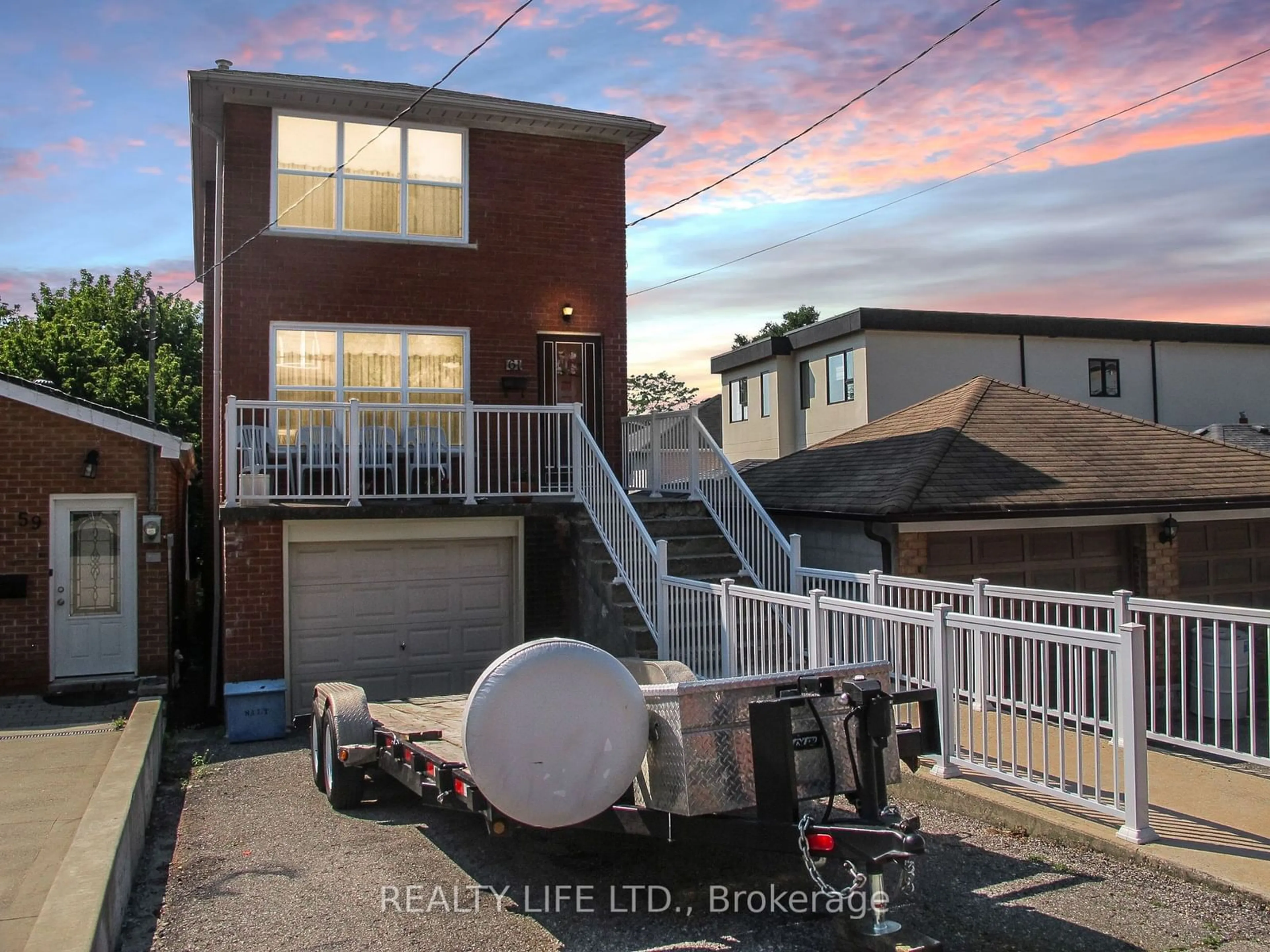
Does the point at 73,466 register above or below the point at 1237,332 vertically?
below

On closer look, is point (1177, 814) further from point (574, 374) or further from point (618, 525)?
point (574, 374)

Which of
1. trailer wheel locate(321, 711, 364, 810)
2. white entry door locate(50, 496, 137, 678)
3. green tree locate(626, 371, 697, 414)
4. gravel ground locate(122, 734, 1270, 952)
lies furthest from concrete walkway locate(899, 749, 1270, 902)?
green tree locate(626, 371, 697, 414)

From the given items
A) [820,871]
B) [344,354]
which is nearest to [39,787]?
[820,871]

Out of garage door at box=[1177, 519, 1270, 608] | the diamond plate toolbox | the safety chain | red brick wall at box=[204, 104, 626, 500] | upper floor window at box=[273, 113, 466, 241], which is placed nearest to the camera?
the safety chain

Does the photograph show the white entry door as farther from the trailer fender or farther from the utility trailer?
the utility trailer

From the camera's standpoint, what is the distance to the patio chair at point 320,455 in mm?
11000

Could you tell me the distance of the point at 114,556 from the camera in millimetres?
12094

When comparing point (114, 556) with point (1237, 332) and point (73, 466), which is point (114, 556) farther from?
point (1237, 332)

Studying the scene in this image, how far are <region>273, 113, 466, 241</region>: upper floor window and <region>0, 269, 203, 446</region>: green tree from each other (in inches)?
638

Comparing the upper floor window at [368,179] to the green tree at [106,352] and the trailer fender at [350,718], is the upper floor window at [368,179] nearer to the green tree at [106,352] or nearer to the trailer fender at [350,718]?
the trailer fender at [350,718]

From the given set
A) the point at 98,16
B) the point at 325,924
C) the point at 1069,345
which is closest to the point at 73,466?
the point at 98,16

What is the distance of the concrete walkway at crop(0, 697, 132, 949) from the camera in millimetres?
5535

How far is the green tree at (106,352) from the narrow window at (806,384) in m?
16.2

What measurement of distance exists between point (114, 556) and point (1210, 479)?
45.2 feet
